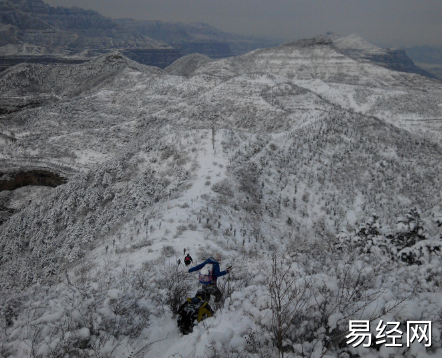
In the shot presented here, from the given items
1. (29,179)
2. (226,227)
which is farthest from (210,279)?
(29,179)

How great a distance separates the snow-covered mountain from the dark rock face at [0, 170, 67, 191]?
0.90ft

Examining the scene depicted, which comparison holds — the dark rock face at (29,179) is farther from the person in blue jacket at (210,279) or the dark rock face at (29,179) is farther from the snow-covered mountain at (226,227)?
the person in blue jacket at (210,279)

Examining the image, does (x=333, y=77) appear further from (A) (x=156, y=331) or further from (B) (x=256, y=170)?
(A) (x=156, y=331)

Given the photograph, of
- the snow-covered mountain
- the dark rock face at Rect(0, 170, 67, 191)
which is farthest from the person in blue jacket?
the dark rock face at Rect(0, 170, 67, 191)

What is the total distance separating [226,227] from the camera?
10.9 meters

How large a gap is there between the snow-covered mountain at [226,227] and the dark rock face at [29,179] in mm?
274

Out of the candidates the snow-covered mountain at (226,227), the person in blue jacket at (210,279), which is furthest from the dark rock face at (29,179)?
the person in blue jacket at (210,279)

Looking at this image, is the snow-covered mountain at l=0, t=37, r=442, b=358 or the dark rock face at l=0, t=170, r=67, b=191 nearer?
the snow-covered mountain at l=0, t=37, r=442, b=358

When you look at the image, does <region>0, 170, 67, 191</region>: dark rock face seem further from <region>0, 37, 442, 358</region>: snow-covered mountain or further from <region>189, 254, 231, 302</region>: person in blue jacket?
<region>189, 254, 231, 302</region>: person in blue jacket

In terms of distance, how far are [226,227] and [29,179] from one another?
23701 millimetres

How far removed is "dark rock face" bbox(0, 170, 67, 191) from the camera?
81.1ft

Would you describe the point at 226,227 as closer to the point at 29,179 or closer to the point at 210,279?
the point at 210,279

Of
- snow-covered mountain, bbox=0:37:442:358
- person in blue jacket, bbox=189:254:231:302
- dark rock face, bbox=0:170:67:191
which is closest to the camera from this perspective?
snow-covered mountain, bbox=0:37:442:358

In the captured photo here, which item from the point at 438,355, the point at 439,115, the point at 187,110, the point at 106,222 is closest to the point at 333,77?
the point at 439,115
